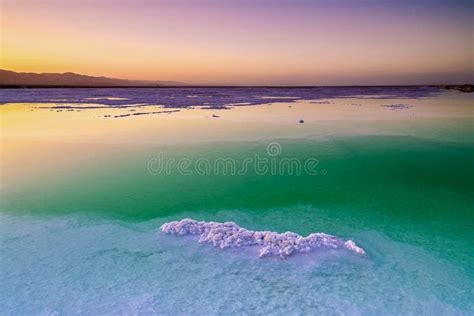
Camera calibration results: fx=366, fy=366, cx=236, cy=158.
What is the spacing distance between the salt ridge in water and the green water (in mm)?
402

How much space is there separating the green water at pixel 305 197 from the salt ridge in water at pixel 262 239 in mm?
402

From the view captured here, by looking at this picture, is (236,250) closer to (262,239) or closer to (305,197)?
(262,239)

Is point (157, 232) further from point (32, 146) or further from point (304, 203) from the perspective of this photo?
point (32, 146)

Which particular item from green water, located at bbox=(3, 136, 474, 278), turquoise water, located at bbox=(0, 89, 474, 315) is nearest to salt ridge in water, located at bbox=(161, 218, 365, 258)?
turquoise water, located at bbox=(0, 89, 474, 315)

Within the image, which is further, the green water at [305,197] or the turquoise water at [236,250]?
the green water at [305,197]

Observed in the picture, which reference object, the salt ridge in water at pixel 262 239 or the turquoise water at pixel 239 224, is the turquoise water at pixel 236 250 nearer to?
the turquoise water at pixel 239 224

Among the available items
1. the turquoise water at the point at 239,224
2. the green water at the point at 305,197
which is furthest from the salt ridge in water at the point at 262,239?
the green water at the point at 305,197

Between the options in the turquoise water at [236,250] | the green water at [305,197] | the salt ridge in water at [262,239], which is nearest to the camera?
the turquoise water at [236,250]

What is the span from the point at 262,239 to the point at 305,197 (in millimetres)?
2295

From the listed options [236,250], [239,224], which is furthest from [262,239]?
[239,224]

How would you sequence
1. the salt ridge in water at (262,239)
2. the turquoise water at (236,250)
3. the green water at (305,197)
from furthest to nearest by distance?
the green water at (305,197) → the salt ridge in water at (262,239) → the turquoise water at (236,250)

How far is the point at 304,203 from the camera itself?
7.04m

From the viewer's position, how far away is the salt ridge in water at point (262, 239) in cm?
504

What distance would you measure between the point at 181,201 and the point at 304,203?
7.80ft
